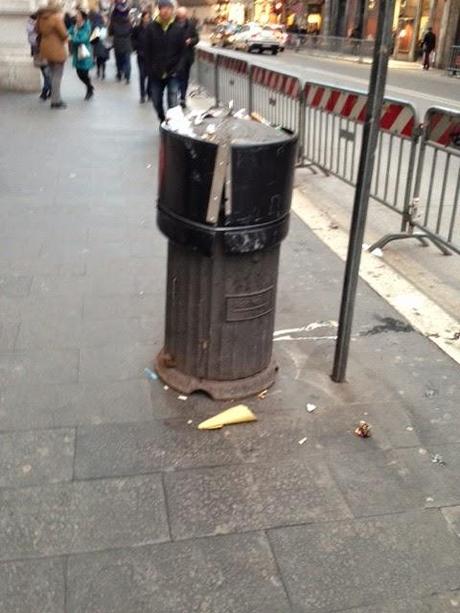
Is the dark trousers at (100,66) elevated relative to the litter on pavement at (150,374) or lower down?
elevated

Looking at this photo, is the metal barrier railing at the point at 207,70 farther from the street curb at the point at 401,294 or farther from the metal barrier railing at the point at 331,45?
the metal barrier railing at the point at 331,45

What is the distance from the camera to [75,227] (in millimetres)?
6191

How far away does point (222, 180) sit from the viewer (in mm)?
2990

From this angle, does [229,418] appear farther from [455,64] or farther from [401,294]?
[455,64]

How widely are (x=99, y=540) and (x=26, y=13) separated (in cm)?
1552

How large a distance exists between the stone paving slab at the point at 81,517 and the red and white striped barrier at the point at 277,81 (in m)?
7.19

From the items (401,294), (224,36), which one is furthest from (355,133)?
(224,36)

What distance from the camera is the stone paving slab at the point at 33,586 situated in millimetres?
2268

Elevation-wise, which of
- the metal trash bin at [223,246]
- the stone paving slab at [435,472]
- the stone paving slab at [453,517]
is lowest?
the stone paving slab at [453,517]

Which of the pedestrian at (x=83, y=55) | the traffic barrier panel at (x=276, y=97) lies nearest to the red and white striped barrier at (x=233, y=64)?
the traffic barrier panel at (x=276, y=97)

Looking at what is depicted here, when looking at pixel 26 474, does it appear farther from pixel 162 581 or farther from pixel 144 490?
pixel 162 581

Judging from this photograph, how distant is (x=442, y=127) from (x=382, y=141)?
3.14 metres

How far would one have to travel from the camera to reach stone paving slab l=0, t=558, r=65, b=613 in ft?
7.44

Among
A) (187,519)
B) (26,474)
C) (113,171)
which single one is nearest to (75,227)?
(113,171)
